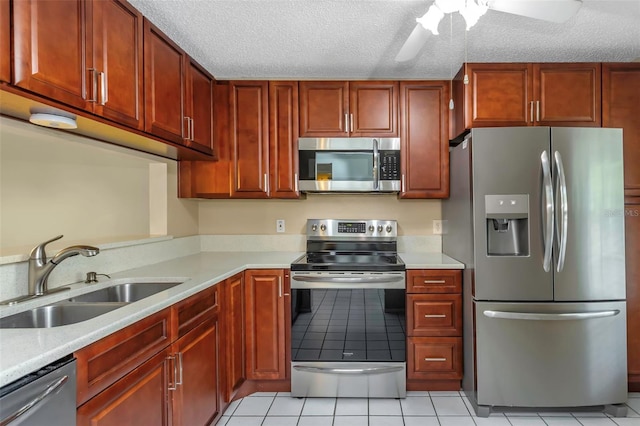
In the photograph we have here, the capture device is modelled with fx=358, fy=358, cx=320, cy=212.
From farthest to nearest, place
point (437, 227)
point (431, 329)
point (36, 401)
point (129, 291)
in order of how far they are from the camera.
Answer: point (437, 227)
point (431, 329)
point (129, 291)
point (36, 401)

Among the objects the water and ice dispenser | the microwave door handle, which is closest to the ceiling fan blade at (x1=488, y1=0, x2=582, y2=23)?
the water and ice dispenser

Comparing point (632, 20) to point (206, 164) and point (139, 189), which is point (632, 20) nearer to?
point (206, 164)

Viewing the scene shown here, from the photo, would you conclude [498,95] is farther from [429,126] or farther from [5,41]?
[5,41]

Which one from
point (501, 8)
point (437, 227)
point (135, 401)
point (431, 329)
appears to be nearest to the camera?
point (135, 401)

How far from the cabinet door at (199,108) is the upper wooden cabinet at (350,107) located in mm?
678

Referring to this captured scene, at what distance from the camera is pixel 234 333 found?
2225mm

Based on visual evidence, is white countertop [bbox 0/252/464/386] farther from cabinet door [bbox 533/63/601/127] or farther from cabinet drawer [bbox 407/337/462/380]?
cabinet door [bbox 533/63/601/127]

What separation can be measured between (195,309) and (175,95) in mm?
1248

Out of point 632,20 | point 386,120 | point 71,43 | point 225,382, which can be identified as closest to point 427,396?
point 225,382

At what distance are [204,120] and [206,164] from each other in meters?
0.37

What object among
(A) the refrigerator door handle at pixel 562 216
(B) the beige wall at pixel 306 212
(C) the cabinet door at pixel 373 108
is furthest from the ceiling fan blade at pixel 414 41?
(B) the beige wall at pixel 306 212

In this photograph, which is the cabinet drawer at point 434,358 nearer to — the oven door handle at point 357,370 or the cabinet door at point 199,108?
the oven door handle at point 357,370

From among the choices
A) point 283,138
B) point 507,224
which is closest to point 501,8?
point 507,224

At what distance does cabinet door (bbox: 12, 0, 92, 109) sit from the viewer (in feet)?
3.84
